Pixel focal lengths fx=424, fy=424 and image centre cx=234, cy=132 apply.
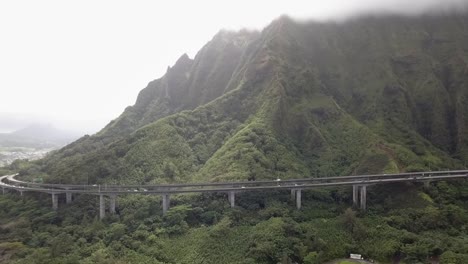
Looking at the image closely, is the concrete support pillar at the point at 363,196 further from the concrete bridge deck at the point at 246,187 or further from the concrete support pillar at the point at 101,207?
the concrete support pillar at the point at 101,207

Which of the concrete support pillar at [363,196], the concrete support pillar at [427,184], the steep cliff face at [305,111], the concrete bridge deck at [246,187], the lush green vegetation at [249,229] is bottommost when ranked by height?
the lush green vegetation at [249,229]

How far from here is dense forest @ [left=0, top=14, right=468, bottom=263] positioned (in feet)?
214

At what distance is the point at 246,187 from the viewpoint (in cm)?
7544

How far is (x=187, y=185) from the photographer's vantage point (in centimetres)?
7638

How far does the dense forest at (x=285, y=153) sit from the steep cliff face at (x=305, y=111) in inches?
15.7

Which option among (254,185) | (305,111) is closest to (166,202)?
(254,185)

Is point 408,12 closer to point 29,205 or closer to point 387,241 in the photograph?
point 387,241

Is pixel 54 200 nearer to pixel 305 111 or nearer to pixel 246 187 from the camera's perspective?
pixel 246 187

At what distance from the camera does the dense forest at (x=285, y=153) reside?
214 ft

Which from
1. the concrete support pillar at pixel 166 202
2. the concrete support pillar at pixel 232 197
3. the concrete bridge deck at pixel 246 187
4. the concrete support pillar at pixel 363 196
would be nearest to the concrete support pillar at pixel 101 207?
the concrete bridge deck at pixel 246 187

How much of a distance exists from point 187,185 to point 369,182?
3305 cm

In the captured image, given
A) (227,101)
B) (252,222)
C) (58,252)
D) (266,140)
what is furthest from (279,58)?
(58,252)

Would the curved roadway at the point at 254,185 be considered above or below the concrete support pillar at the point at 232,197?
above

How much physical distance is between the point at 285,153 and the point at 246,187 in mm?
18001
